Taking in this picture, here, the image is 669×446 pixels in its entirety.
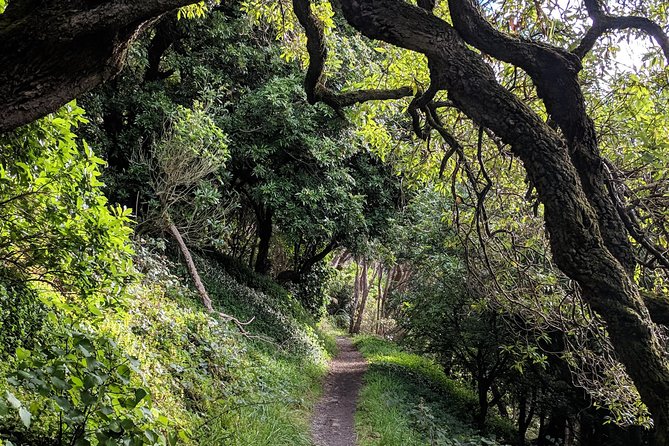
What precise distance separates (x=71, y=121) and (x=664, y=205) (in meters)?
4.61

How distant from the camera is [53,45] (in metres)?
2.41

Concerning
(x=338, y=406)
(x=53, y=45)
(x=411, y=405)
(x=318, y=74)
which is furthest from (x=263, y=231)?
(x=53, y=45)

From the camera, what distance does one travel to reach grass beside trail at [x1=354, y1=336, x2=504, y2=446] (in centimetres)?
766

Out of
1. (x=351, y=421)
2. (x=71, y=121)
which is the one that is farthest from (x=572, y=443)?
(x=71, y=121)

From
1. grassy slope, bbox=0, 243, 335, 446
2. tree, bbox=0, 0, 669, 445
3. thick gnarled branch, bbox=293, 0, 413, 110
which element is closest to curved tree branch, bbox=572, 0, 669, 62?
tree, bbox=0, 0, 669, 445

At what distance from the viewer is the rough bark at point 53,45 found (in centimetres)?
234

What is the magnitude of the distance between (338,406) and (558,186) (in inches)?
323

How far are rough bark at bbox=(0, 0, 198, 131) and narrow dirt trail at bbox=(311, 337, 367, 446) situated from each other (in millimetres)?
5778

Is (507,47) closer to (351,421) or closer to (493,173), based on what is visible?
(493,173)

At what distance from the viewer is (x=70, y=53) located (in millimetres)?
2525

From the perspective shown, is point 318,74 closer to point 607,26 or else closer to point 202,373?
point 607,26

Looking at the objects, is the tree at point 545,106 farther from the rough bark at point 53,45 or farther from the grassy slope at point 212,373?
the grassy slope at point 212,373

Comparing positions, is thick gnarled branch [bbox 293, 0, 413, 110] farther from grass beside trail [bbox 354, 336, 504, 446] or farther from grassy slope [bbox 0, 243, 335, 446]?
grass beside trail [bbox 354, 336, 504, 446]

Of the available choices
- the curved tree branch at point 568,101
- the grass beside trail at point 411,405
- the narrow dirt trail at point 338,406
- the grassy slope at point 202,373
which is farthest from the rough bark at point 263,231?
the curved tree branch at point 568,101
